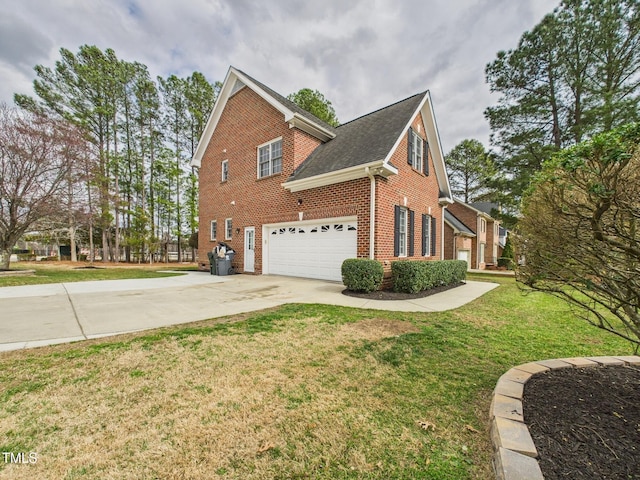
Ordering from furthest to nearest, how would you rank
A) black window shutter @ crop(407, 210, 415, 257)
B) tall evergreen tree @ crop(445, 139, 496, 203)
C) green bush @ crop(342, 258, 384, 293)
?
tall evergreen tree @ crop(445, 139, 496, 203)
black window shutter @ crop(407, 210, 415, 257)
green bush @ crop(342, 258, 384, 293)

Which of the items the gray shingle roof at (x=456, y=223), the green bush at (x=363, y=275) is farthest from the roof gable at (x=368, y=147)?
the gray shingle roof at (x=456, y=223)

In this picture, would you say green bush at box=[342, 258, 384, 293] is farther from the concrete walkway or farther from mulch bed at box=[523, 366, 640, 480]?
mulch bed at box=[523, 366, 640, 480]

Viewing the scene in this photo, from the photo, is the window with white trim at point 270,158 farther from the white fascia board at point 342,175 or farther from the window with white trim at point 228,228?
the window with white trim at point 228,228

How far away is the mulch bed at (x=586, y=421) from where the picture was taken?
1534 mm

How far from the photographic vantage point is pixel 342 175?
8.71m

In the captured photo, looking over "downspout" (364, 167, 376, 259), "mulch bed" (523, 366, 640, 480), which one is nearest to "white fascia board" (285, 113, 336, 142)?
"downspout" (364, 167, 376, 259)

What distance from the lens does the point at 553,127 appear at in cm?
1558

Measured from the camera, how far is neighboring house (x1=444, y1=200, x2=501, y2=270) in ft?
65.4

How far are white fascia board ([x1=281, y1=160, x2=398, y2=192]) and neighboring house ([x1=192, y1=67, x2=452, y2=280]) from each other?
0.12 feet

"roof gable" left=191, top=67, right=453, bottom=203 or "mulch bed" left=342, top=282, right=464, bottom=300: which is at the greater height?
"roof gable" left=191, top=67, right=453, bottom=203

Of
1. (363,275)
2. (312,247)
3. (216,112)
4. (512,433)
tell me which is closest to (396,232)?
(363,275)

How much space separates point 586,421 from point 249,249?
39.5ft

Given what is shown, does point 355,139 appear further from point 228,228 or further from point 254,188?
point 228,228

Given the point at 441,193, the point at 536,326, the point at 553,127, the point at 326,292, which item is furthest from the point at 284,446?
the point at 553,127
